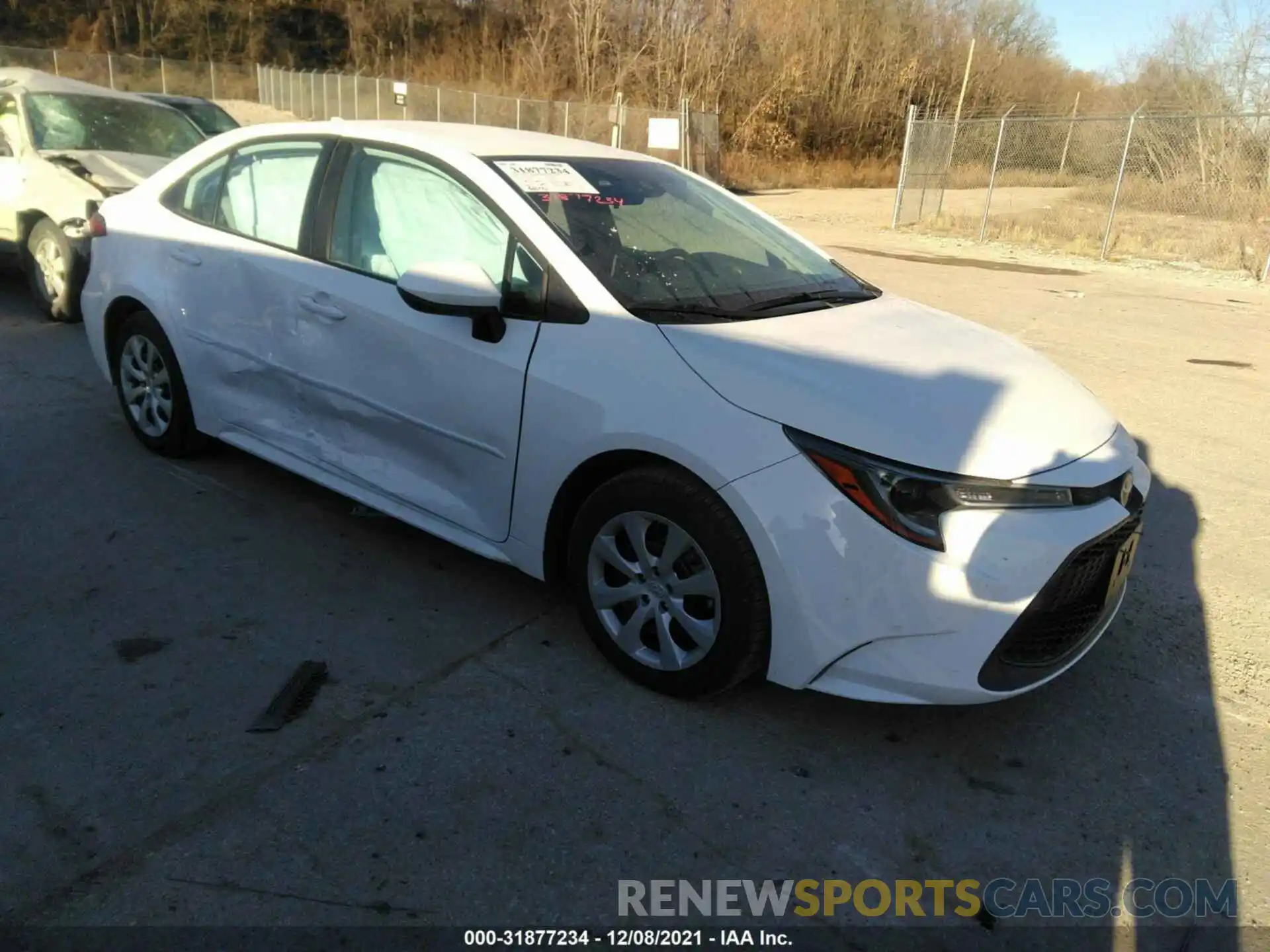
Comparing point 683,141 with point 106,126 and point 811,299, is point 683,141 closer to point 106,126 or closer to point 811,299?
point 106,126

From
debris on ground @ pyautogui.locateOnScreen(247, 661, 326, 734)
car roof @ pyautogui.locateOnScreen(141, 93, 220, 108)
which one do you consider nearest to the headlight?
debris on ground @ pyautogui.locateOnScreen(247, 661, 326, 734)

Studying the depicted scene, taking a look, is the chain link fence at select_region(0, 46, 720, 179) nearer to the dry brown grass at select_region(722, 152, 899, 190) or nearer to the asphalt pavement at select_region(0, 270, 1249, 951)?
the dry brown grass at select_region(722, 152, 899, 190)

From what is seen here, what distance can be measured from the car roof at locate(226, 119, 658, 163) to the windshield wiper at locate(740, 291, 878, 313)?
1.04 metres

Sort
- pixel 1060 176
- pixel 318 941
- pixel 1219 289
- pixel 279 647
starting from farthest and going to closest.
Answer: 1. pixel 1060 176
2. pixel 1219 289
3. pixel 279 647
4. pixel 318 941

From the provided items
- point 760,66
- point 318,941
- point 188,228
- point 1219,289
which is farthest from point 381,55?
point 318,941

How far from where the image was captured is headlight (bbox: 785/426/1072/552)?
8.18ft

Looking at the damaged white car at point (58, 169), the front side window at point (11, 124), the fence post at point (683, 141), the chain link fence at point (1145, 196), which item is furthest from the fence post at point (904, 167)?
the front side window at point (11, 124)

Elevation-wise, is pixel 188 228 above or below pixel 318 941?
above

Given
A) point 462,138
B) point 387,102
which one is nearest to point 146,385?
point 462,138

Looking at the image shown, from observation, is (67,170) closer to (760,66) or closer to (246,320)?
(246,320)

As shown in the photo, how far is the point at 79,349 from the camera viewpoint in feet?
21.8

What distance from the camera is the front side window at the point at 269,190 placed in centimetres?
388

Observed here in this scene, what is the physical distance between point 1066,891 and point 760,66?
139ft

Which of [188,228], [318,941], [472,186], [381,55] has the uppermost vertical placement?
[381,55]
